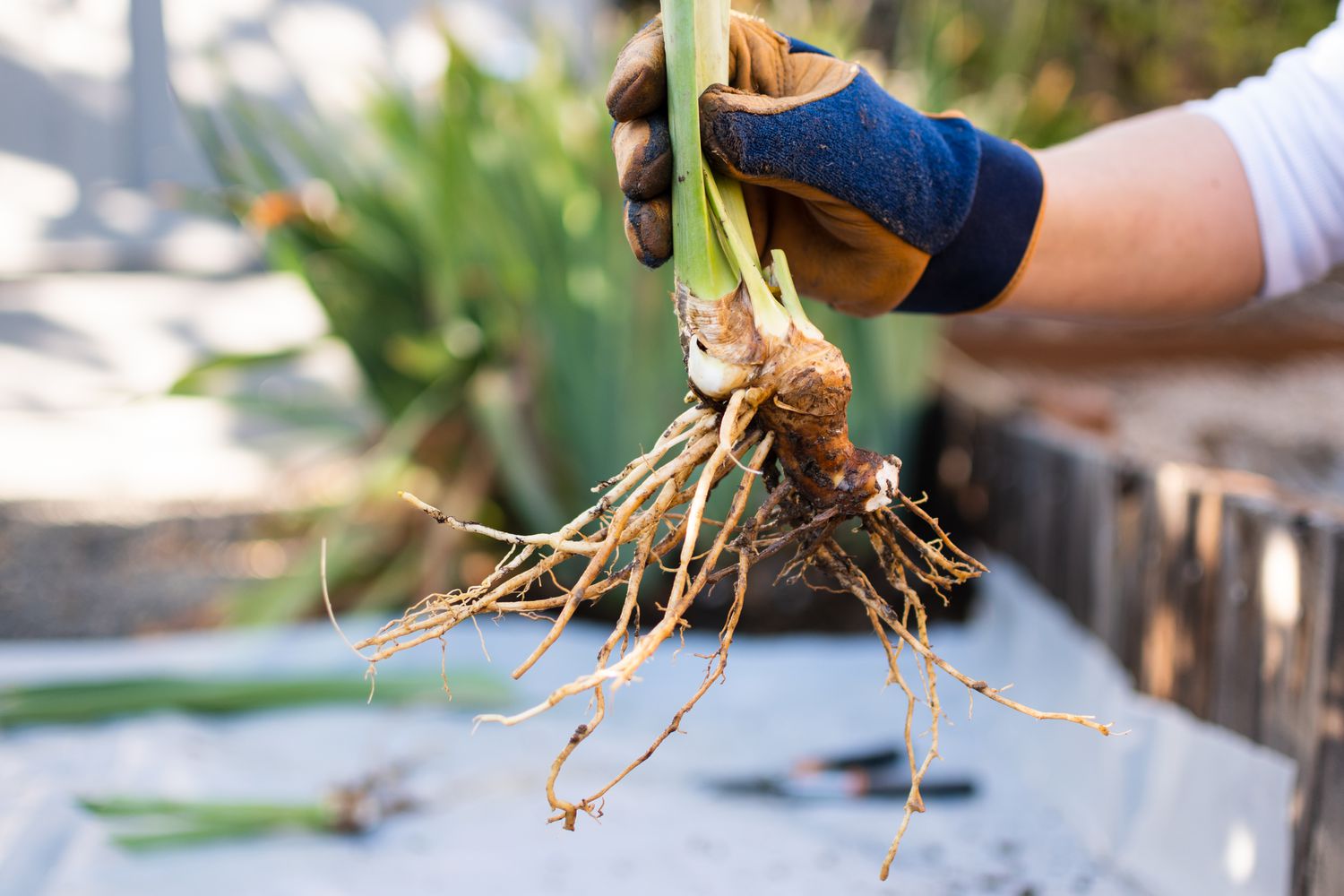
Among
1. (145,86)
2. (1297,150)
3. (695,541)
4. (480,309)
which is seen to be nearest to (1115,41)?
(480,309)

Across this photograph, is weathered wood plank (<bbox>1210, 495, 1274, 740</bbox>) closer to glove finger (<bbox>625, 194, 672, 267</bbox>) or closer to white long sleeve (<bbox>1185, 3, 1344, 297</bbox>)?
white long sleeve (<bbox>1185, 3, 1344, 297</bbox>)

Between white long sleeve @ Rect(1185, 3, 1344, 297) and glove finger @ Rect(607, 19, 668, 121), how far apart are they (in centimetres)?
51

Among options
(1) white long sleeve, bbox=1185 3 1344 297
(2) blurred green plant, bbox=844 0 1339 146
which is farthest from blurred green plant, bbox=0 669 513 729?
(2) blurred green plant, bbox=844 0 1339 146

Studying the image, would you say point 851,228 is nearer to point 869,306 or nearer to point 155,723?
point 869,306

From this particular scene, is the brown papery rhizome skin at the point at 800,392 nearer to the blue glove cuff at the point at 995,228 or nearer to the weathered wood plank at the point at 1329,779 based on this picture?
the blue glove cuff at the point at 995,228

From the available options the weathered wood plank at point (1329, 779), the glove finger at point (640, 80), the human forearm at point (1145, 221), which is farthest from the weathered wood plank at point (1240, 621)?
the glove finger at point (640, 80)

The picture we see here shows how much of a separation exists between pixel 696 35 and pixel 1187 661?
0.82 metres

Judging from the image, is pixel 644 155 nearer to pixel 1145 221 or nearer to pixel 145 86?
pixel 1145 221

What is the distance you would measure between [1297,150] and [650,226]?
1.84ft

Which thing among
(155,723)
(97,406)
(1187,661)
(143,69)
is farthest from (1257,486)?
(143,69)

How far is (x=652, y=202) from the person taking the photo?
78 centimetres

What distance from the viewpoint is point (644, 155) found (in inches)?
29.6

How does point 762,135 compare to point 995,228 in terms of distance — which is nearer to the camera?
point 762,135

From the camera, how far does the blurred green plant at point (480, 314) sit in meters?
1.71
